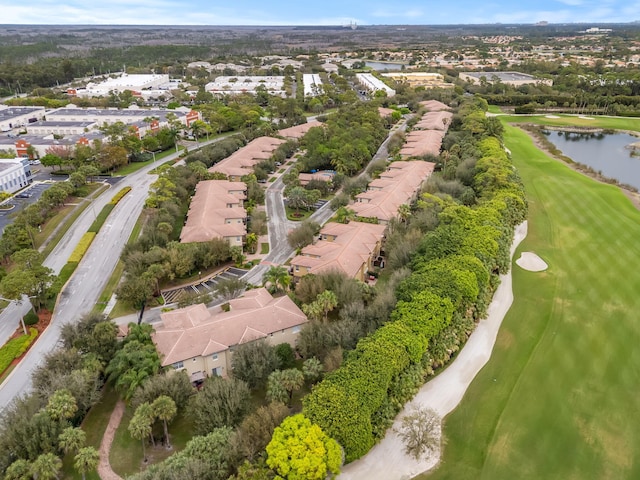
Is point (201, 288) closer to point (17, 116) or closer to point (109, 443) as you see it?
point (109, 443)

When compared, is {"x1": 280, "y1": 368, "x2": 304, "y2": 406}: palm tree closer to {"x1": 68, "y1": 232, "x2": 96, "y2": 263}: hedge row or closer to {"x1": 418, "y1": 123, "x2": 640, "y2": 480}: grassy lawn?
{"x1": 418, "y1": 123, "x2": 640, "y2": 480}: grassy lawn

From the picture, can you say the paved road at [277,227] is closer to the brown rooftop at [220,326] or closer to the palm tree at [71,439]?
the brown rooftop at [220,326]

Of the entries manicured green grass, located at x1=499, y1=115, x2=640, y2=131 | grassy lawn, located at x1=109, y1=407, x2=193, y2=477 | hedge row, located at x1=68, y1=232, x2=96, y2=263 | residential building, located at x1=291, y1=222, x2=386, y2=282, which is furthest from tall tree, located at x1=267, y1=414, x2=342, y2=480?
manicured green grass, located at x1=499, y1=115, x2=640, y2=131

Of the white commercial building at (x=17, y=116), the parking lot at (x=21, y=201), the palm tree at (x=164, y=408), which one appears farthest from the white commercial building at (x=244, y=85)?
the palm tree at (x=164, y=408)

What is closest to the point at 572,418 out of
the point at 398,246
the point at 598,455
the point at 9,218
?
the point at 598,455

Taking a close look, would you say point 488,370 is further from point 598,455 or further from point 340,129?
point 340,129
